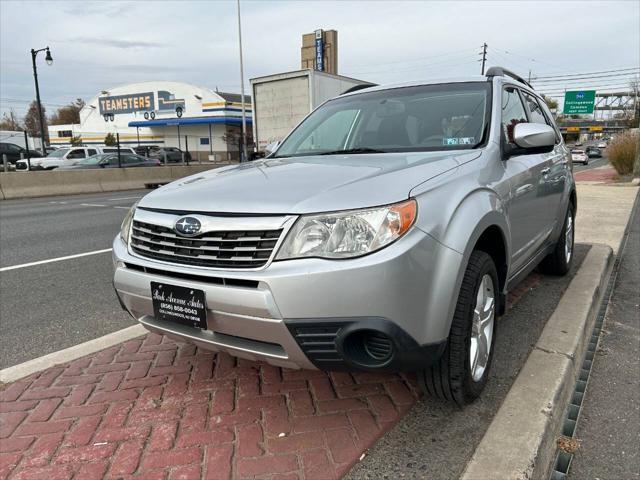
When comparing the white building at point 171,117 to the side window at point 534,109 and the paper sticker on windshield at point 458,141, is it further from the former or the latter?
the paper sticker on windshield at point 458,141

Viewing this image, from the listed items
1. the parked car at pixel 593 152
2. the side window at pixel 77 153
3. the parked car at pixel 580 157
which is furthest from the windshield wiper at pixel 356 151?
the parked car at pixel 593 152

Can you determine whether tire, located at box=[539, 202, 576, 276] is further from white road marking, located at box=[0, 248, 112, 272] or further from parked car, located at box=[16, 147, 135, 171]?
parked car, located at box=[16, 147, 135, 171]

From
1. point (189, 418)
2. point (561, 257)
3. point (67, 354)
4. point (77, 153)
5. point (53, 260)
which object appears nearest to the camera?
point (189, 418)

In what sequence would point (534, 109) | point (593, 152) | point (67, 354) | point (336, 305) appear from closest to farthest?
1. point (336, 305)
2. point (67, 354)
3. point (534, 109)
4. point (593, 152)

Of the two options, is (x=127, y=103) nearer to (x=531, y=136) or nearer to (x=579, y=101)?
(x=579, y=101)

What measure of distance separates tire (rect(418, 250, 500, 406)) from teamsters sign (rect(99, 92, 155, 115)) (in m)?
56.4

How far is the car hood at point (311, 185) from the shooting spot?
2107mm

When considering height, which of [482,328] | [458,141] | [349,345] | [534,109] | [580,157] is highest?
[534,109]

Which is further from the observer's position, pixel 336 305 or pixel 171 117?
pixel 171 117

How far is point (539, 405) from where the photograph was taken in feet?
8.05

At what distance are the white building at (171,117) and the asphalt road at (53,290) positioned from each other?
1486 inches

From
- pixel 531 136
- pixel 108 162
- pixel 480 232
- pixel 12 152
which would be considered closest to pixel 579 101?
pixel 108 162

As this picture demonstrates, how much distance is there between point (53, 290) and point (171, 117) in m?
51.0

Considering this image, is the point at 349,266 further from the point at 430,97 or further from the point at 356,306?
the point at 430,97
